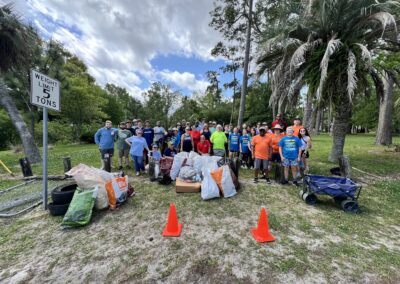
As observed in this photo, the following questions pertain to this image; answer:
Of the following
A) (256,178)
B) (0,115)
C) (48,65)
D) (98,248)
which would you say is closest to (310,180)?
(256,178)

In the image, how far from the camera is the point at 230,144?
727 centimetres

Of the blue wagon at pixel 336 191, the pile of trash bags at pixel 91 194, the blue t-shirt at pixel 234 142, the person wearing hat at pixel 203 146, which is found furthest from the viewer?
the blue t-shirt at pixel 234 142

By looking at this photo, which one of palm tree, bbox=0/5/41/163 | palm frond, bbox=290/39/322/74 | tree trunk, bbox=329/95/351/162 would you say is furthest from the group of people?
palm tree, bbox=0/5/41/163

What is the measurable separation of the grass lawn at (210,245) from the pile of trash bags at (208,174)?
27 centimetres

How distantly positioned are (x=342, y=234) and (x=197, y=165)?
11.0ft

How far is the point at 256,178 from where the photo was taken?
572cm

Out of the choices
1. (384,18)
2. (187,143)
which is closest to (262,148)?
(187,143)

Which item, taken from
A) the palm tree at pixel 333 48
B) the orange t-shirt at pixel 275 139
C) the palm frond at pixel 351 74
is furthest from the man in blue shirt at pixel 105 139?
the palm frond at pixel 351 74

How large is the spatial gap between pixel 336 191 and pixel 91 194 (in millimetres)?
4782

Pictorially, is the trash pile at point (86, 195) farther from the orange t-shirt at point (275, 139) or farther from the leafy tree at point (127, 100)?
the leafy tree at point (127, 100)

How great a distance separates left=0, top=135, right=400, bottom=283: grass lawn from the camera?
8.05 ft

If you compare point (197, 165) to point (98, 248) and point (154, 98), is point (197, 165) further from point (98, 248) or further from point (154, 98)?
point (154, 98)

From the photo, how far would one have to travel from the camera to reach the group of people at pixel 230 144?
5.44m

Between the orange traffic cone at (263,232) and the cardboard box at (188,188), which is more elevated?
the cardboard box at (188,188)
